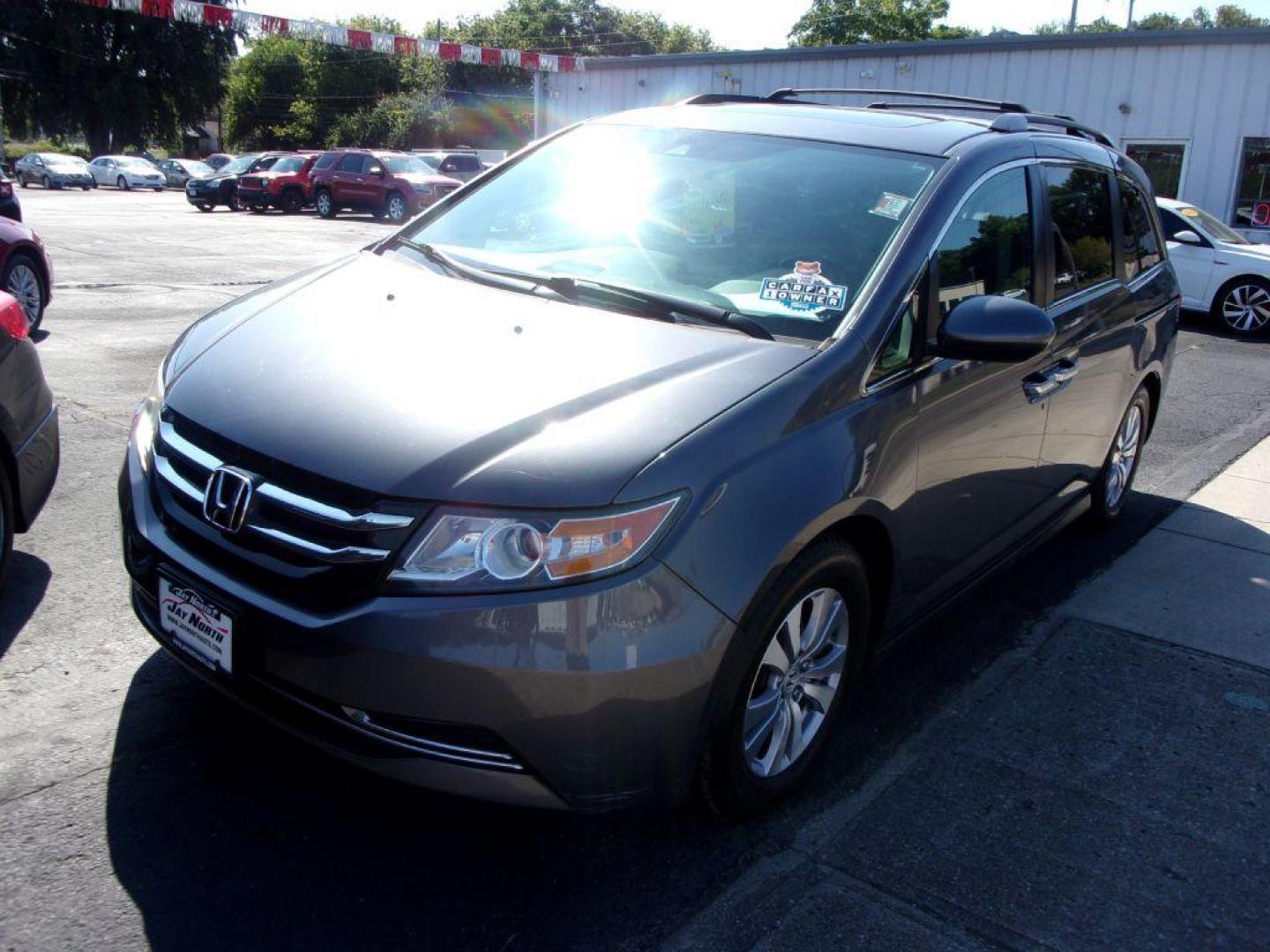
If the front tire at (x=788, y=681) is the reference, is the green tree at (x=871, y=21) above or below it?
above

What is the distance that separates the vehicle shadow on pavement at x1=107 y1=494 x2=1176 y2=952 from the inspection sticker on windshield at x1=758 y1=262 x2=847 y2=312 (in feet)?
3.65

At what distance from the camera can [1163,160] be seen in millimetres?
19625

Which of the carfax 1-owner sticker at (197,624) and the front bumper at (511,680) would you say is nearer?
the front bumper at (511,680)

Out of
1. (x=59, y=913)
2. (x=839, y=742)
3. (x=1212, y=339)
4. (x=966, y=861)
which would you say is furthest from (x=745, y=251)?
(x=1212, y=339)

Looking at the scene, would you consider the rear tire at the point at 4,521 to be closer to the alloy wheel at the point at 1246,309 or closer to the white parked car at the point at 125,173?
the alloy wheel at the point at 1246,309

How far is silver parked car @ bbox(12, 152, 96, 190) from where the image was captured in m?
43.0

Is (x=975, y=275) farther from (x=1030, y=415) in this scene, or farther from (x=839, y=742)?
(x=839, y=742)

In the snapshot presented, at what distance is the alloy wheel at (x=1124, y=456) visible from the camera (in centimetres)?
552

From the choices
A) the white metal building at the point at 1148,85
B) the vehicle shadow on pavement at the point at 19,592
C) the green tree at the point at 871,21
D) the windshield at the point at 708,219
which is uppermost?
the green tree at the point at 871,21

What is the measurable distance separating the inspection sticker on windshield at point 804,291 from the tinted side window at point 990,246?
1.28 ft

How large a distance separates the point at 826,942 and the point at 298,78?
252ft

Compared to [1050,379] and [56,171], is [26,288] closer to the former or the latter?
[1050,379]

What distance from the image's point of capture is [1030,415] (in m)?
4.07

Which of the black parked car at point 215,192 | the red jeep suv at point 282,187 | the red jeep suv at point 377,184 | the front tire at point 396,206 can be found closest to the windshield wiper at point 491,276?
the red jeep suv at point 377,184
